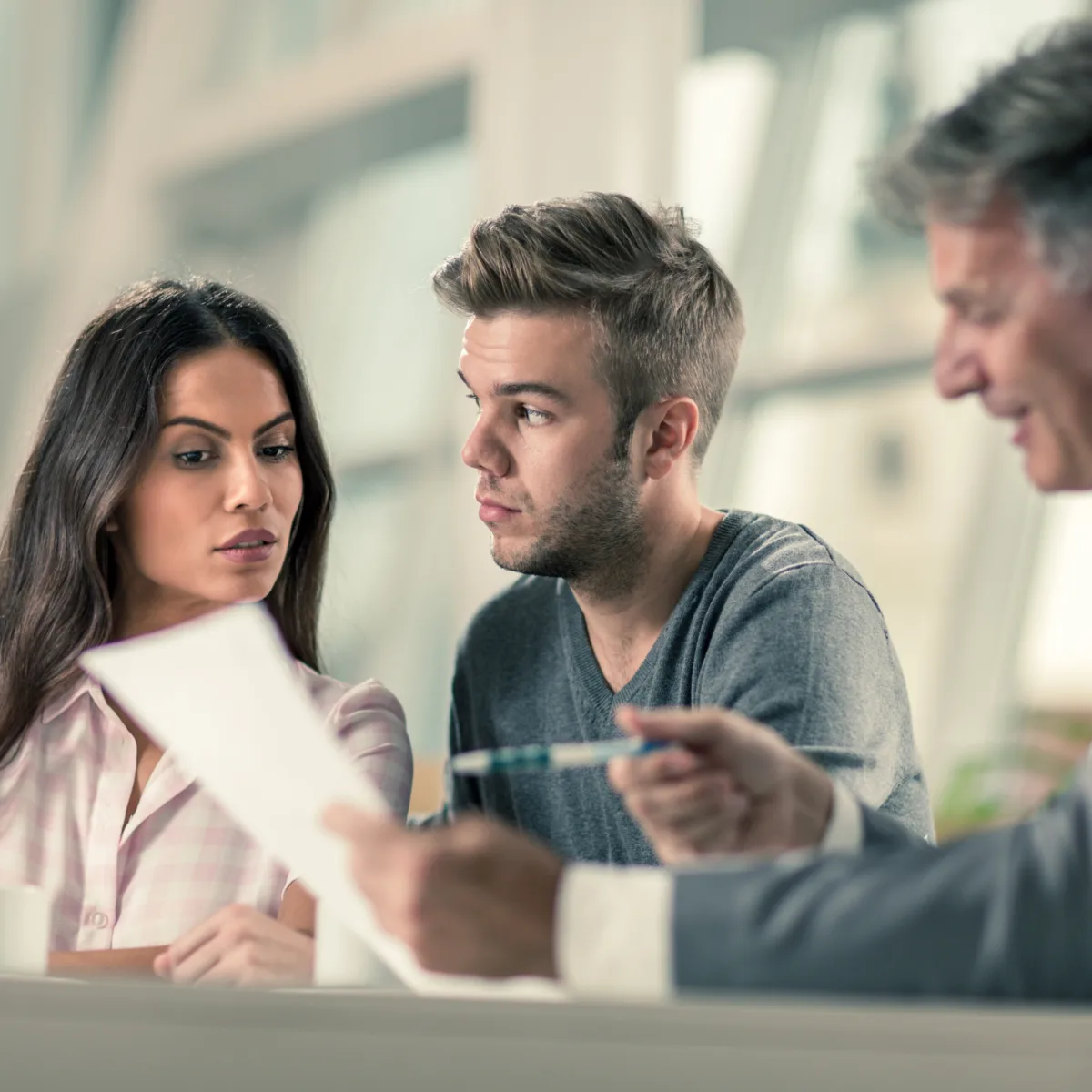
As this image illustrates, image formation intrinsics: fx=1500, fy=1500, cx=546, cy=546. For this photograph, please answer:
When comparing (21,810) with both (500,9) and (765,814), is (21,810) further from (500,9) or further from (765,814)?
(500,9)

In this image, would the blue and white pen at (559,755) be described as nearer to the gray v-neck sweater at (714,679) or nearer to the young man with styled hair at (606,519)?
the gray v-neck sweater at (714,679)

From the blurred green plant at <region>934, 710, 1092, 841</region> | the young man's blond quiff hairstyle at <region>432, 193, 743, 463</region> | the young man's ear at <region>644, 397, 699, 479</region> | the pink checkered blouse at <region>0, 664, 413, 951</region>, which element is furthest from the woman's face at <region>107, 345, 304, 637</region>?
the blurred green plant at <region>934, 710, 1092, 841</region>

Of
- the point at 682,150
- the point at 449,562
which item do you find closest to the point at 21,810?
the point at 682,150

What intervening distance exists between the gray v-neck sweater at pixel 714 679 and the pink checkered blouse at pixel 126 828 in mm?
216

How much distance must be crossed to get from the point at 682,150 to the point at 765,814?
299 cm

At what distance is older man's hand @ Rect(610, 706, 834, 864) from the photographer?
922 millimetres

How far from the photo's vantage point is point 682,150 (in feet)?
12.3

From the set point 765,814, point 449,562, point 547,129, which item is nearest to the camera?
point 765,814

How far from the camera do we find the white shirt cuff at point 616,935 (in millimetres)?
740

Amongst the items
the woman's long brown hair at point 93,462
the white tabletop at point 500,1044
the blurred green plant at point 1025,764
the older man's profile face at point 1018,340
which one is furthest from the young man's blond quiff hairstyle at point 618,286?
the blurred green plant at point 1025,764

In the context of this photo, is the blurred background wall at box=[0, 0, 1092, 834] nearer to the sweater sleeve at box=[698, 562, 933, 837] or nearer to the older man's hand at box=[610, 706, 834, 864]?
the sweater sleeve at box=[698, 562, 933, 837]

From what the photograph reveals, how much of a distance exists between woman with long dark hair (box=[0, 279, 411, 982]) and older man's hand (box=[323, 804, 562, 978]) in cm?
74

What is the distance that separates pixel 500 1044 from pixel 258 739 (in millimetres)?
329

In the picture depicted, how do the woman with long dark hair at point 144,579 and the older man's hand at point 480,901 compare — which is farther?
the woman with long dark hair at point 144,579
